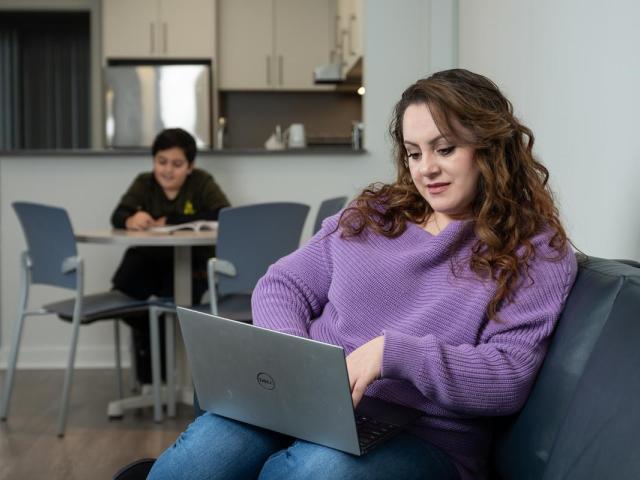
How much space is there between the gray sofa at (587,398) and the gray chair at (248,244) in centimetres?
169

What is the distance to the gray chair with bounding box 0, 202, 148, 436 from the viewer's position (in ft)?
10.6

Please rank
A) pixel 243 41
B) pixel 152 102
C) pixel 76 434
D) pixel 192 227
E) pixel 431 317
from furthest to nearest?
pixel 243 41
pixel 152 102
pixel 192 227
pixel 76 434
pixel 431 317

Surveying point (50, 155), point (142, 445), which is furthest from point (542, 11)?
point (50, 155)

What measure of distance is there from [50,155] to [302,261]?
280cm

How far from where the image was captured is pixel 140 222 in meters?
3.60

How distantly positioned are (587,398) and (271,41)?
5632mm

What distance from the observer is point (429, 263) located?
5.00ft

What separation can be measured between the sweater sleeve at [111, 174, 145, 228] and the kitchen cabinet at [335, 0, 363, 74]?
4.42ft

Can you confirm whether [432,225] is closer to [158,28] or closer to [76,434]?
[76,434]

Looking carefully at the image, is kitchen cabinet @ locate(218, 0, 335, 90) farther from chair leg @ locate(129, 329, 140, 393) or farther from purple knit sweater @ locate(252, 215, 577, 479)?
purple knit sweater @ locate(252, 215, 577, 479)

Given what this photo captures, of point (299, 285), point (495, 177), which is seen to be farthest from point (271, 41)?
point (495, 177)

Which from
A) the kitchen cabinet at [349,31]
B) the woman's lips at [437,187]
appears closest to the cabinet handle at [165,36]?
the kitchen cabinet at [349,31]

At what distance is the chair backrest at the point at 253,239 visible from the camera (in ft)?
10.4

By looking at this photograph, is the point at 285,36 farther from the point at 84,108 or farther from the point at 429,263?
the point at 429,263
